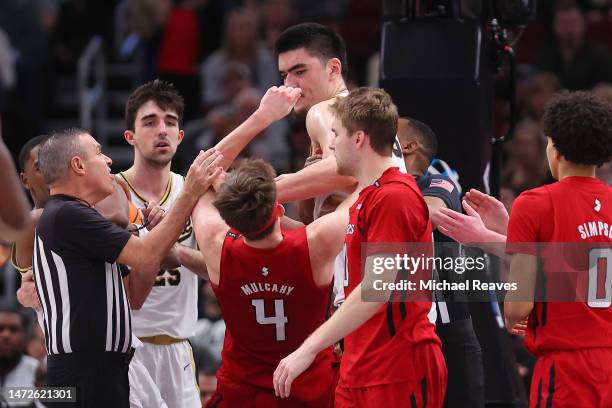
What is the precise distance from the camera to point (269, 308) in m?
5.91

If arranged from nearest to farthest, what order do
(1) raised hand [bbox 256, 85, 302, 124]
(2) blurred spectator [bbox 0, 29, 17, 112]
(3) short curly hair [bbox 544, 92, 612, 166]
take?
1. (3) short curly hair [bbox 544, 92, 612, 166]
2. (1) raised hand [bbox 256, 85, 302, 124]
3. (2) blurred spectator [bbox 0, 29, 17, 112]

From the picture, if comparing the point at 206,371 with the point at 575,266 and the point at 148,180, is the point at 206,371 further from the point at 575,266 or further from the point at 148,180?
the point at 575,266

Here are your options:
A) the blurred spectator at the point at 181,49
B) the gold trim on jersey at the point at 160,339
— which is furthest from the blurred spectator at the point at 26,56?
the gold trim on jersey at the point at 160,339

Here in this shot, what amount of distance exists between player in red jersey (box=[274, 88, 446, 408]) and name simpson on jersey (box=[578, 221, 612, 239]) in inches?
26.8

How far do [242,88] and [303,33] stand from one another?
554 centimetres

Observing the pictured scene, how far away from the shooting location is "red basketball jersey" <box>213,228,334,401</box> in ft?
19.1

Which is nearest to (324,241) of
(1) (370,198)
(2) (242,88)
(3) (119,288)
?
(1) (370,198)

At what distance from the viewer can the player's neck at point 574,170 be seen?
18.0ft

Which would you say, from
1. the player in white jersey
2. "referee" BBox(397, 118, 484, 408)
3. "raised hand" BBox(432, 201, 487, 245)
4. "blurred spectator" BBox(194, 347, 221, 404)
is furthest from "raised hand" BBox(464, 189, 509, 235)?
"blurred spectator" BBox(194, 347, 221, 404)

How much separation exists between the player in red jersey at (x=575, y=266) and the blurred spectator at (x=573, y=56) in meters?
6.68

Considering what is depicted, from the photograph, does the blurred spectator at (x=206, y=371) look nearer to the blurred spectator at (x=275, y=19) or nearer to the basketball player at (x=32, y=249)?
the basketball player at (x=32, y=249)

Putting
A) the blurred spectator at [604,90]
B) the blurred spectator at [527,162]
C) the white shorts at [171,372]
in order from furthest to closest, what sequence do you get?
the blurred spectator at [604,90]
the blurred spectator at [527,162]
the white shorts at [171,372]

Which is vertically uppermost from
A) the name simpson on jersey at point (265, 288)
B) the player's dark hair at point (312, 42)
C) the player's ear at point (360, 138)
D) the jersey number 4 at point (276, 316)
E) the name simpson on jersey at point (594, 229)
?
the player's dark hair at point (312, 42)

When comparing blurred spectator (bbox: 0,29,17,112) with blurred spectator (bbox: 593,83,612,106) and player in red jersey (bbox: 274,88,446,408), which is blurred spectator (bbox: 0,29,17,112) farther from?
player in red jersey (bbox: 274,88,446,408)
